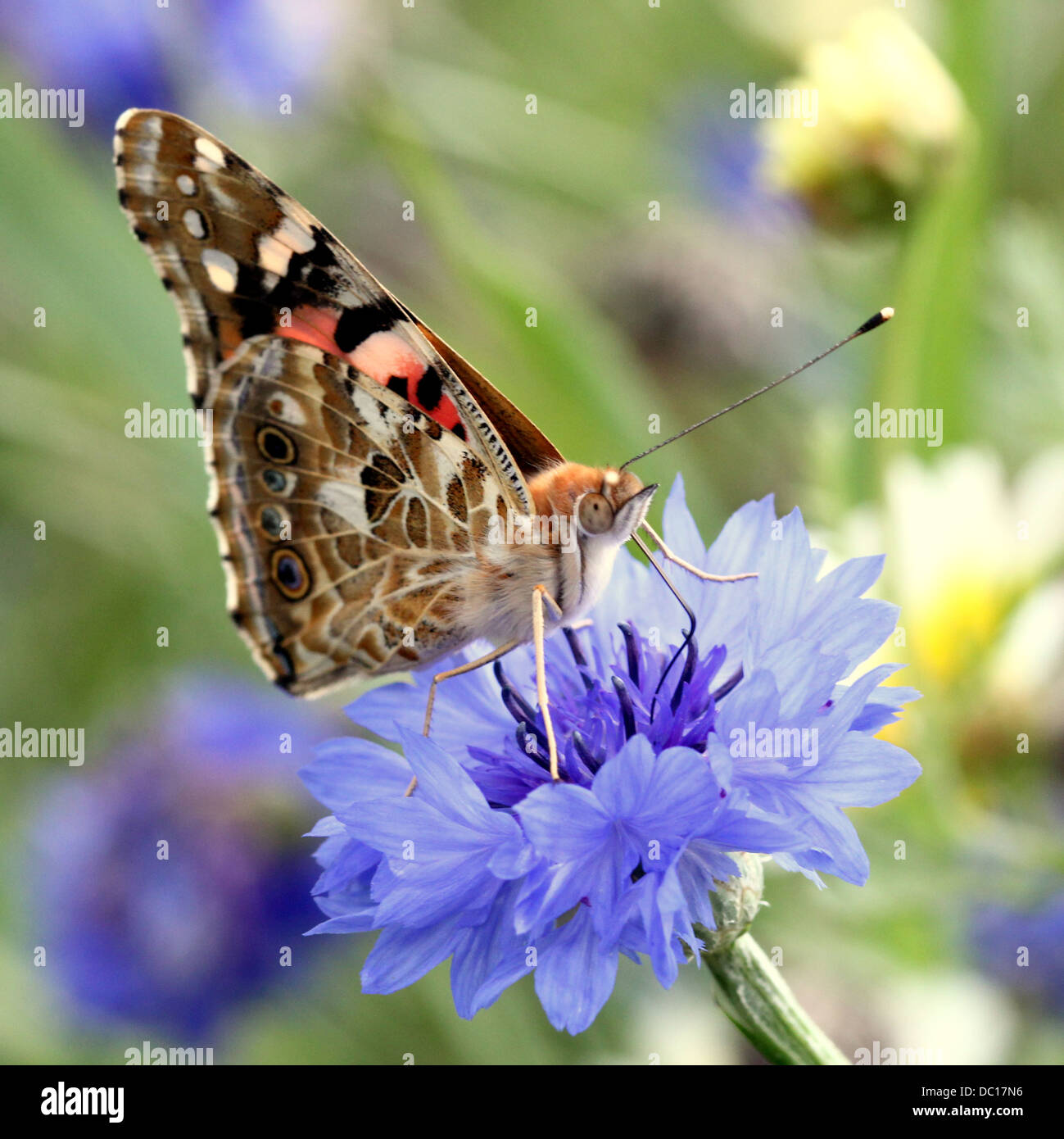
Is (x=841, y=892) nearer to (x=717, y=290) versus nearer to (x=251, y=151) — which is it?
(x=717, y=290)

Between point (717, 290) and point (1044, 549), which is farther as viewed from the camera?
point (717, 290)

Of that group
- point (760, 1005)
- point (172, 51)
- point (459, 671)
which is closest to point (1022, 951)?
point (760, 1005)

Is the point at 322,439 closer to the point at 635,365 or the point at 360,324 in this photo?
the point at 360,324

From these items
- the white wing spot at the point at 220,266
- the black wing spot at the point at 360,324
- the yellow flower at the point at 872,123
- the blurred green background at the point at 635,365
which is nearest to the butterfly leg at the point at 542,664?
the black wing spot at the point at 360,324

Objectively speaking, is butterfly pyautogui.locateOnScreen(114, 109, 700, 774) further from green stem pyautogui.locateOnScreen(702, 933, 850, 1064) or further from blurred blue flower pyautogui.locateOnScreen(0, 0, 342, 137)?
blurred blue flower pyautogui.locateOnScreen(0, 0, 342, 137)

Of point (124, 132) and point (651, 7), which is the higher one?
point (651, 7)

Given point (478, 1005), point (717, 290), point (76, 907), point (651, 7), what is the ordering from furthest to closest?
point (651, 7) → point (717, 290) → point (76, 907) → point (478, 1005)

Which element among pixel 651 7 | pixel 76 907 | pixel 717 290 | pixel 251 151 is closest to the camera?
pixel 76 907
